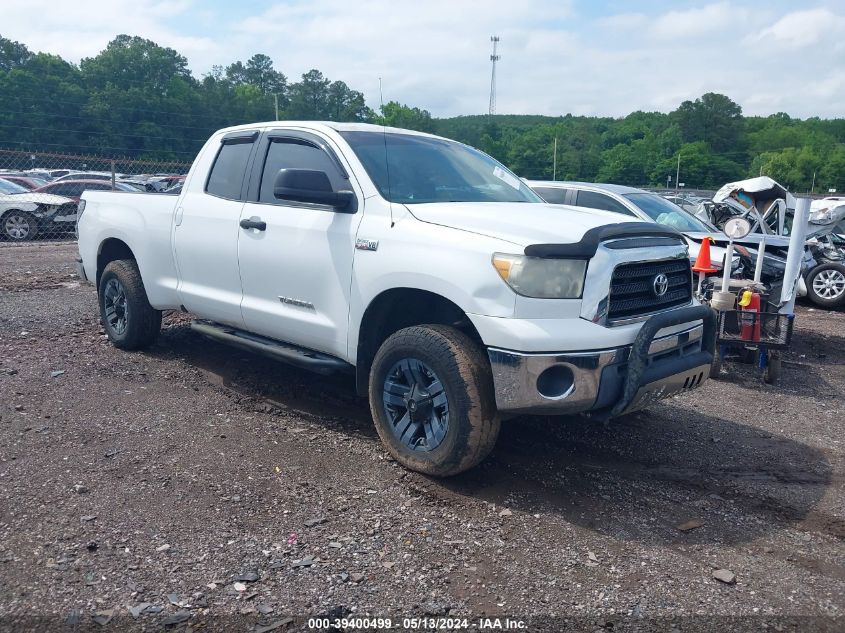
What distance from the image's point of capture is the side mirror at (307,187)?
14.0ft

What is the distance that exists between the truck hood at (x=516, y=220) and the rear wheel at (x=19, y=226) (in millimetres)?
14558

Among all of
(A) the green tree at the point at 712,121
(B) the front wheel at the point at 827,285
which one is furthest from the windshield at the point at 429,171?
(A) the green tree at the point at 712,121

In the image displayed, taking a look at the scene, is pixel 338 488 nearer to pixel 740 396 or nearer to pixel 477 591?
pixel 477 591

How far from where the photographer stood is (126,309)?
A: 6.36 meters

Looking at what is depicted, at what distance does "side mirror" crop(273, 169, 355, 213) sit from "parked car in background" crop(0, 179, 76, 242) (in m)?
13.9

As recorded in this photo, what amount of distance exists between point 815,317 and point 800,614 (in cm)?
893

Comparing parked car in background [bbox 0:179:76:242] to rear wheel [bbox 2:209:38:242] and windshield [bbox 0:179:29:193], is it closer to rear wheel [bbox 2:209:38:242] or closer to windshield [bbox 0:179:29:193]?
rear wheel [bbox 2:209:38:242]

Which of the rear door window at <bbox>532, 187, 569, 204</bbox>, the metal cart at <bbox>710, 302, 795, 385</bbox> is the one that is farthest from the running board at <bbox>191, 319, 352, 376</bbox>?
the rear door window at <bbox>532, 187, 569, 204</bbox>

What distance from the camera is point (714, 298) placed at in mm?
6680

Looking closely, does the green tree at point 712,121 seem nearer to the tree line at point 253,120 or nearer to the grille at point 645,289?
the tree line at point 253,120

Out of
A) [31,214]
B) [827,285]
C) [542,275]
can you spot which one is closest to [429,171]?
[542,275]

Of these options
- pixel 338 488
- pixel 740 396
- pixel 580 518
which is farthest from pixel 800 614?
pixel 740 396

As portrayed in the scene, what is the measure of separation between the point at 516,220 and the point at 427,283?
2.07ft

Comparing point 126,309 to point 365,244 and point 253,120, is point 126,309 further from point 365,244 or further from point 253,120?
point 253,120
